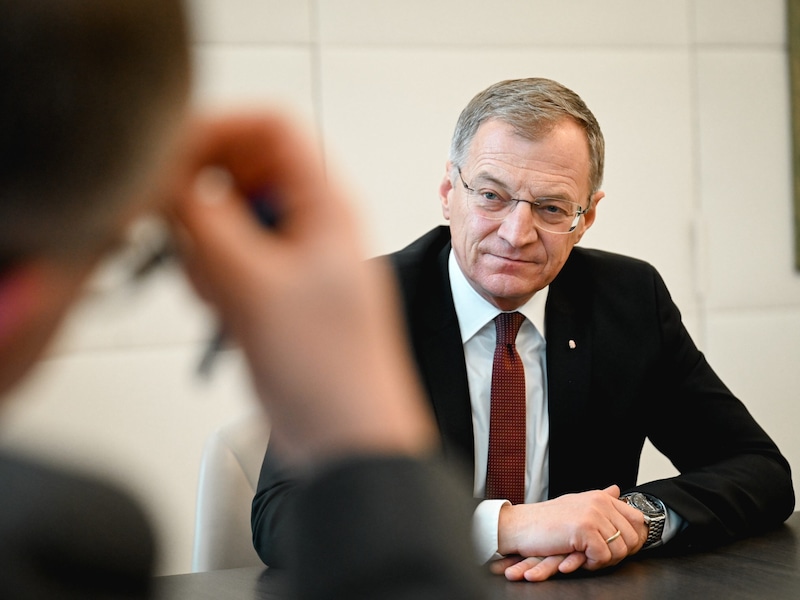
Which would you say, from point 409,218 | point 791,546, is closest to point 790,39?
point 409,218

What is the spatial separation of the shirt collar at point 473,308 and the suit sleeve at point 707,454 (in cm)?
33

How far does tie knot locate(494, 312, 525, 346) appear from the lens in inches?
90.6

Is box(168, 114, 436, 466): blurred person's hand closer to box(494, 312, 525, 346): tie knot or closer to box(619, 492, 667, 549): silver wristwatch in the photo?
box(619, 492, 667, 549): silver wristwatch

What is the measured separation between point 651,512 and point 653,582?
1.09ft

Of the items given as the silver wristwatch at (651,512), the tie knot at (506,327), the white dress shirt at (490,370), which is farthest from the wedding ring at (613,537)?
the tie knot at (506,327)

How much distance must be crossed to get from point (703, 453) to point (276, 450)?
2059 mm

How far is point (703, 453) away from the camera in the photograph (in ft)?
7.49

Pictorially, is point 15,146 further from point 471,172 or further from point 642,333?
point 642,333

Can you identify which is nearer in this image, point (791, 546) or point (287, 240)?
point (287, 240)

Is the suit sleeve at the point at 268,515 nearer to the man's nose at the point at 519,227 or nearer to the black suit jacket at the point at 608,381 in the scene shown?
the black suit jacket at the point at 608,381

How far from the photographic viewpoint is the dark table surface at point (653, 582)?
1454 millimetres

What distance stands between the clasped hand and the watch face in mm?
62

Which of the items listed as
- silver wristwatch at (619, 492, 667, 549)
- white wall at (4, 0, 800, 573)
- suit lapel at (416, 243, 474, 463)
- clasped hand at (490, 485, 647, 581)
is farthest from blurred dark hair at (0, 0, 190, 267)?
white wall at (4, 0, 800, 573)

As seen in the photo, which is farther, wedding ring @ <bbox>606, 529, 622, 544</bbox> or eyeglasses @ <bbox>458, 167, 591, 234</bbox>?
eyeglasses @ <bbox>458, 167, 591, 234</bbox>
